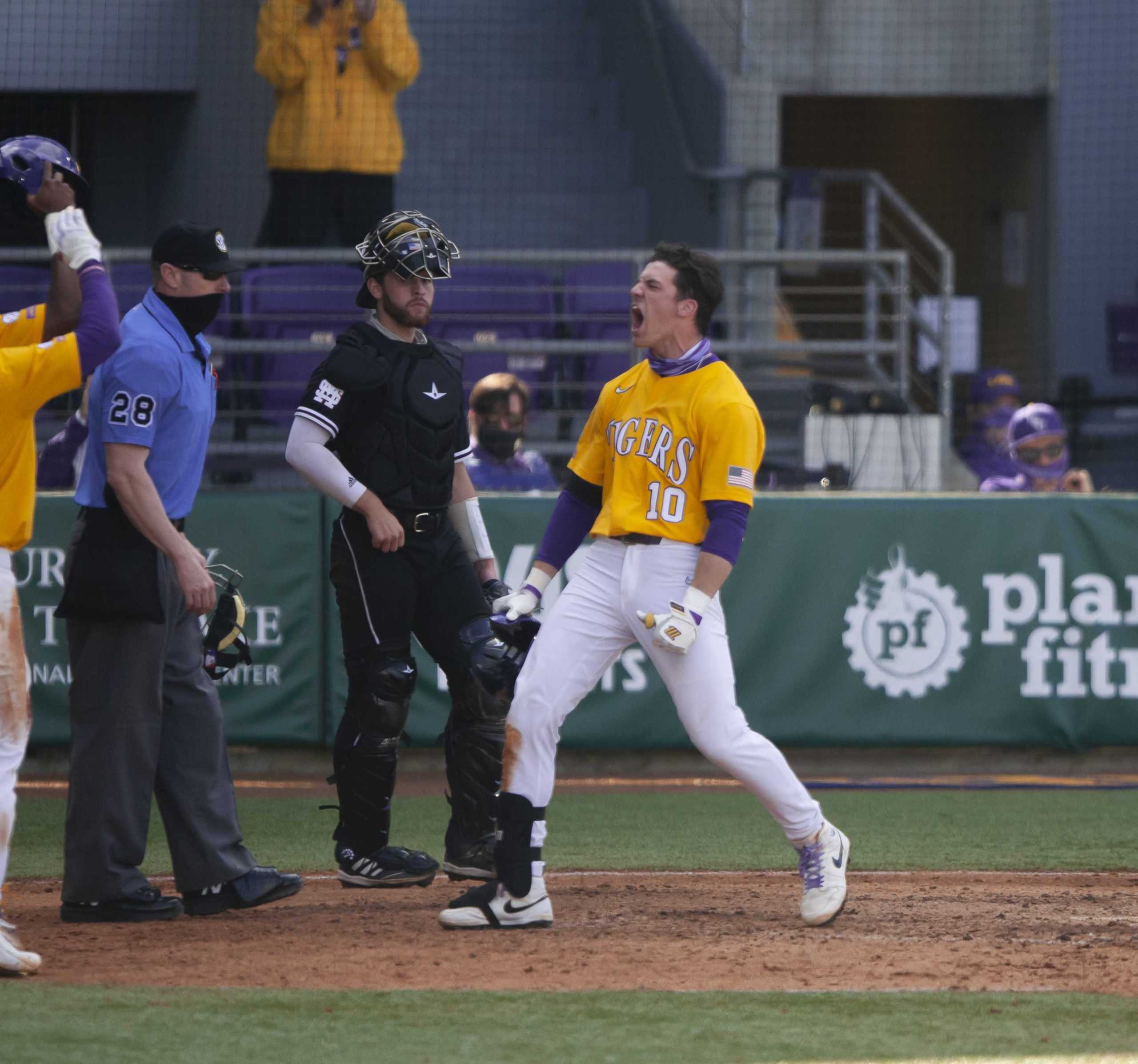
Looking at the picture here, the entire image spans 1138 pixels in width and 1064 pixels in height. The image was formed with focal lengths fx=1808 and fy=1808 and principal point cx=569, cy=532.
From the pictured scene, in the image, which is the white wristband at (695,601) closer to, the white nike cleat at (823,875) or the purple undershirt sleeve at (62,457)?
the white nike cleat at (823,875)

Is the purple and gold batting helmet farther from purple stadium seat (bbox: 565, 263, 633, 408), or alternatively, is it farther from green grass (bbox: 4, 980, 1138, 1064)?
green grass (bbox: 4, 980, 1138, 1064)

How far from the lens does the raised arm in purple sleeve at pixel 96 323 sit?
4.49 metres

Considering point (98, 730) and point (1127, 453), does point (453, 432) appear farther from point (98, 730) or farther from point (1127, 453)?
point (1127, 453)

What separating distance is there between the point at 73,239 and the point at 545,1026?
2276mm

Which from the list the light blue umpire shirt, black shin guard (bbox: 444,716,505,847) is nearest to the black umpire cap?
the light blue umpire shirt

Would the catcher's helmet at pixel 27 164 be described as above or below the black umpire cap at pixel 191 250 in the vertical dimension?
above

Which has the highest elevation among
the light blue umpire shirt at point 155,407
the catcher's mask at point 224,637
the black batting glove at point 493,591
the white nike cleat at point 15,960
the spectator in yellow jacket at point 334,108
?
the spectator in yellow jacket at point 334,108

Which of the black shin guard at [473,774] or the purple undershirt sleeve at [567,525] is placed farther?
the black shin guard at [473,774]

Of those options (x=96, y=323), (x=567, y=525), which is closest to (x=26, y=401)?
(x=96, y=323)

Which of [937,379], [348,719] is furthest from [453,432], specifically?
[937,379]

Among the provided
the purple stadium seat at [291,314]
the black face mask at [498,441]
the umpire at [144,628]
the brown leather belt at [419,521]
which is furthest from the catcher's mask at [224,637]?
the purple stadium seat at [291,314]

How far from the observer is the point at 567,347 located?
37.3 ft

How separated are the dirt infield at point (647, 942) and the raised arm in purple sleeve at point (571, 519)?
106 centimetres

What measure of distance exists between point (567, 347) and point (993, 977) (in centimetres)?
731
